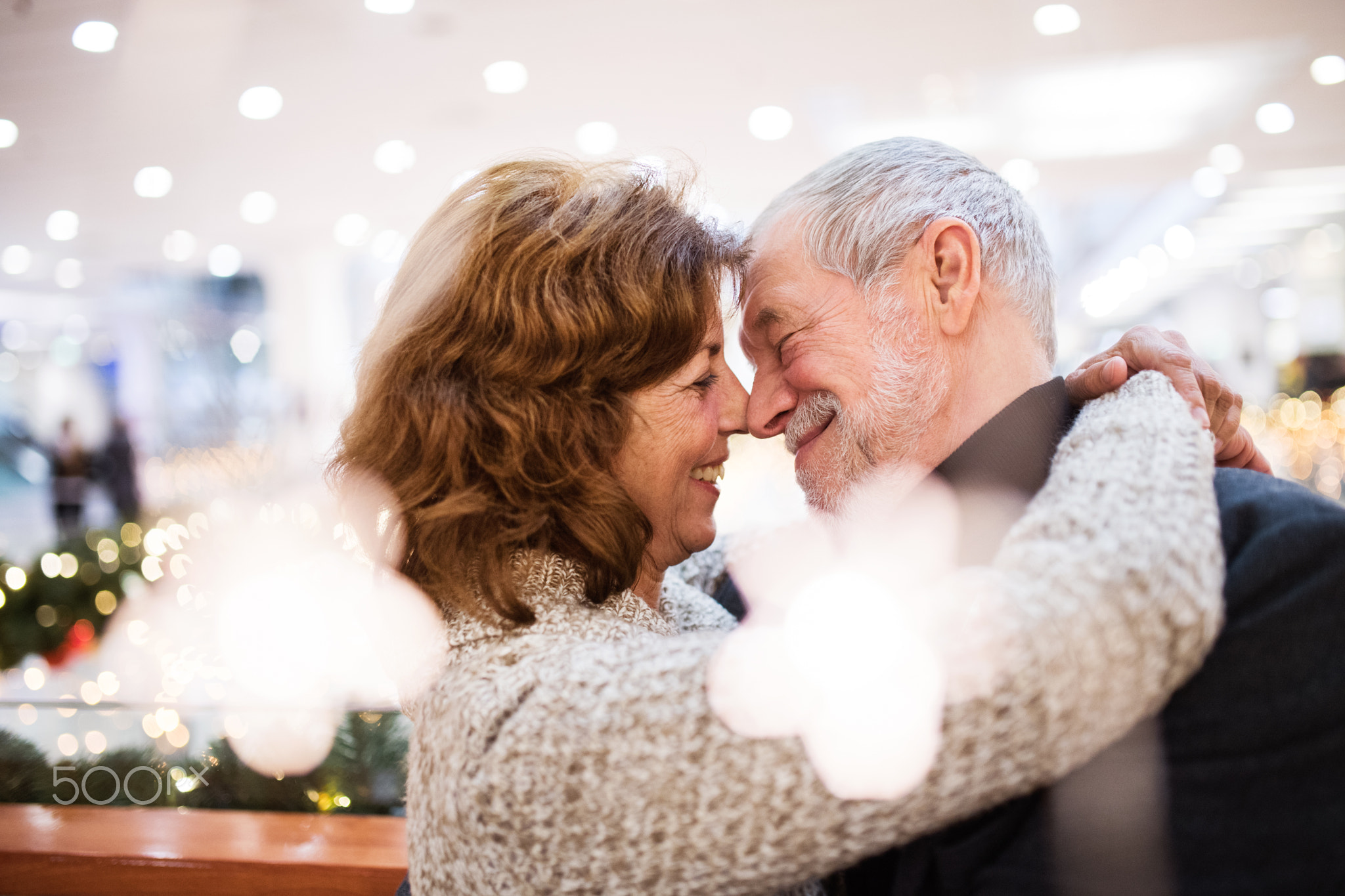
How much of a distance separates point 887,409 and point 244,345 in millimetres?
16396

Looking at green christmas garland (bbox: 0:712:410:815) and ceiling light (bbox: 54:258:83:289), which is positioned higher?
ceiling light (bbox: 54:258:83:289)

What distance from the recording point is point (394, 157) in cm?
648

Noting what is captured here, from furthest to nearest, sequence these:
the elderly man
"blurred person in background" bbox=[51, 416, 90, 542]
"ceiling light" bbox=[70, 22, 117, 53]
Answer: "blurred person in background" bbox=[51, 416, 90, 542], "ceiling light" bbox=[70, 22, 117, 53], the elderly man

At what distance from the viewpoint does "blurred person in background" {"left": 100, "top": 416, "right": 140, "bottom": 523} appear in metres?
9.03

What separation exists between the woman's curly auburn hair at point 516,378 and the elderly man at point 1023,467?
13.4 inches

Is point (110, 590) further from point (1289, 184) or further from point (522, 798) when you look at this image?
point (1289, 184)

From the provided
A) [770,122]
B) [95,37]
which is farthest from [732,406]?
[770,122]

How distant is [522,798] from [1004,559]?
515mm

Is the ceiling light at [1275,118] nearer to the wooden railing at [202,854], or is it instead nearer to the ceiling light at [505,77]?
the ceiling light at [505,77]

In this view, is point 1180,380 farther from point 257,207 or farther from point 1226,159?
point 257,207

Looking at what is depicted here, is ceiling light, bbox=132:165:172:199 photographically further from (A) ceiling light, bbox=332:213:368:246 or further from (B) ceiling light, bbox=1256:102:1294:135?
(B) ceiling light, bbox=1256:102:1294:135

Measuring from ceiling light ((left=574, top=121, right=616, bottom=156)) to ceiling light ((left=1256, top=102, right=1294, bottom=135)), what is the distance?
15.1ft

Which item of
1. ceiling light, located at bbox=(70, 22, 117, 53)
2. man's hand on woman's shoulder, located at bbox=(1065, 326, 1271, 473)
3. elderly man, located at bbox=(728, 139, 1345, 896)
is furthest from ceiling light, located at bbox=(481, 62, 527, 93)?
man's hand on woman's shoulder, located at bbox=(1065, 326, 1271, 473)

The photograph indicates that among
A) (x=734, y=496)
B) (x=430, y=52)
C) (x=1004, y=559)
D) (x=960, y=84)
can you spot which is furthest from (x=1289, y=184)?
(x=1004, y=559)
